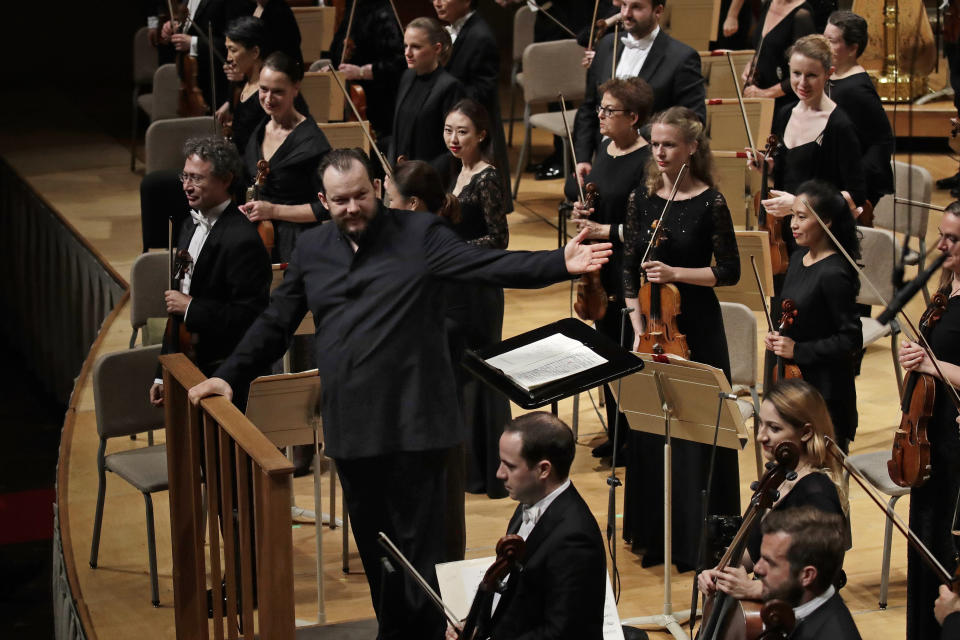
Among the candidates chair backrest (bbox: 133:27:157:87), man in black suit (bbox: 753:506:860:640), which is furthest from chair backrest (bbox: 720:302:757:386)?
chair backrest (bbox: 133:27:157:87)

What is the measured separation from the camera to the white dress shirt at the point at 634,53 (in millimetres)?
5250

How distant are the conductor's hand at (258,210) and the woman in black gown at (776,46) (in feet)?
7.85

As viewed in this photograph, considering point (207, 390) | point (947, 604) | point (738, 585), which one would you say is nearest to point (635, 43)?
point (207, 390)

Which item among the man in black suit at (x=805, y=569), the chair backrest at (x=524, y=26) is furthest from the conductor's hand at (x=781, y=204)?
A: the chair backrest at (x=524, y=26)

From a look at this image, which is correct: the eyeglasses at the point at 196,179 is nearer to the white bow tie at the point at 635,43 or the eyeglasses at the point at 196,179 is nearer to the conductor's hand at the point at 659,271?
the conductor's hand at the point at 659,271

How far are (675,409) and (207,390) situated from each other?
134 cm

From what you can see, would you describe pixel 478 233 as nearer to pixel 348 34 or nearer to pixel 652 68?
pixel 652 68

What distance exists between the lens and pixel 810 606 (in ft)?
9.02

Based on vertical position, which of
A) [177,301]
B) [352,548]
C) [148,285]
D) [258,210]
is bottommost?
[352,548]

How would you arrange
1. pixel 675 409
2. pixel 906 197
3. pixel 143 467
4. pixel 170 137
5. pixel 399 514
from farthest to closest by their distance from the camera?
pixel 170 137, pixel 906 197, pixel 143 467, pixel 675 409, pixel 399 514

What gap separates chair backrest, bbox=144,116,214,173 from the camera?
6.52 metres

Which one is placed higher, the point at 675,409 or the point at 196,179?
the point at 196,179

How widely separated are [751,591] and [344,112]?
16.6ft

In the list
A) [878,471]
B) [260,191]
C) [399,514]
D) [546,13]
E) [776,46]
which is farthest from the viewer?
[546,13]
